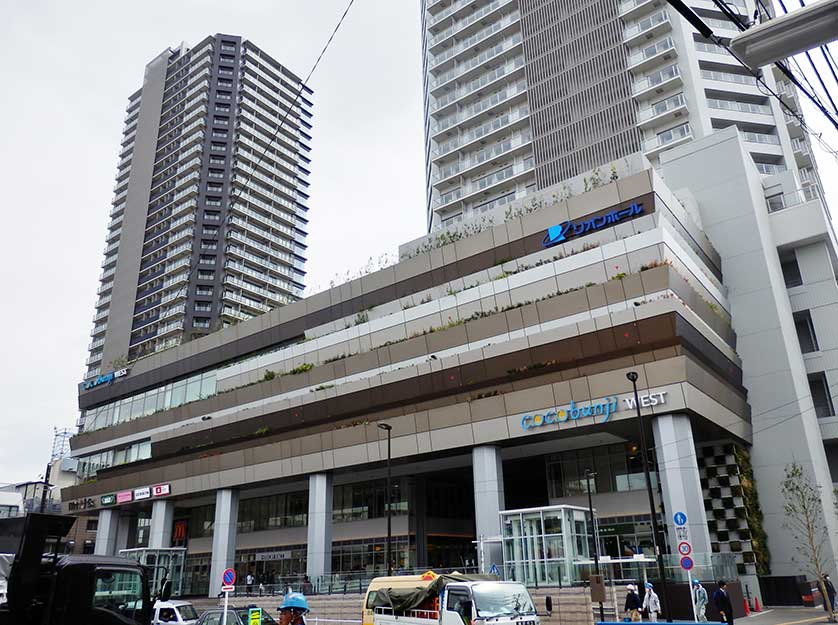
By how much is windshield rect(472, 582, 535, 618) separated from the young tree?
72.4 feet

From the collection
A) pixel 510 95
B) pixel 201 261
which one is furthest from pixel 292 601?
pixel 201 261

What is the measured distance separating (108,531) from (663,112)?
65792 mm

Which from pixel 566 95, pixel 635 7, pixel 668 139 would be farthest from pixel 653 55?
pixel 566 95

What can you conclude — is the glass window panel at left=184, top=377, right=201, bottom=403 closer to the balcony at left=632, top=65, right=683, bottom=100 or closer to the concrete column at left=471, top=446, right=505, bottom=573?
the concrete column at left=471, top=446, right=505, bottom=573

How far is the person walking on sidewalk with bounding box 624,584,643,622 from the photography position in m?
23.1

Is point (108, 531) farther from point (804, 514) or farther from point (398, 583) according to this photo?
point (804, 514)

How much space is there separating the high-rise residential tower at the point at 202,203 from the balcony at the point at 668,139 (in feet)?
203

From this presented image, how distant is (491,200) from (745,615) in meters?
57.4

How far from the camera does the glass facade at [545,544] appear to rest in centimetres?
2848

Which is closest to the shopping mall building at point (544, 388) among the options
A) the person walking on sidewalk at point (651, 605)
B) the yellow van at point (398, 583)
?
the person walking on sidewalk at point (651, 605)

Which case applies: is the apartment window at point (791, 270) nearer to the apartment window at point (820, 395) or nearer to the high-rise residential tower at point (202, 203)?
the apartment window at point (820, 395)

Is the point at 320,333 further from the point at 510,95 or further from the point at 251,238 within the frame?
the point at 251,238

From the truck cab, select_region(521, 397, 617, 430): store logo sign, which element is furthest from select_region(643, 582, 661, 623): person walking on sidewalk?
the truck cab

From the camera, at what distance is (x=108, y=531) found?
5803 centimetres
